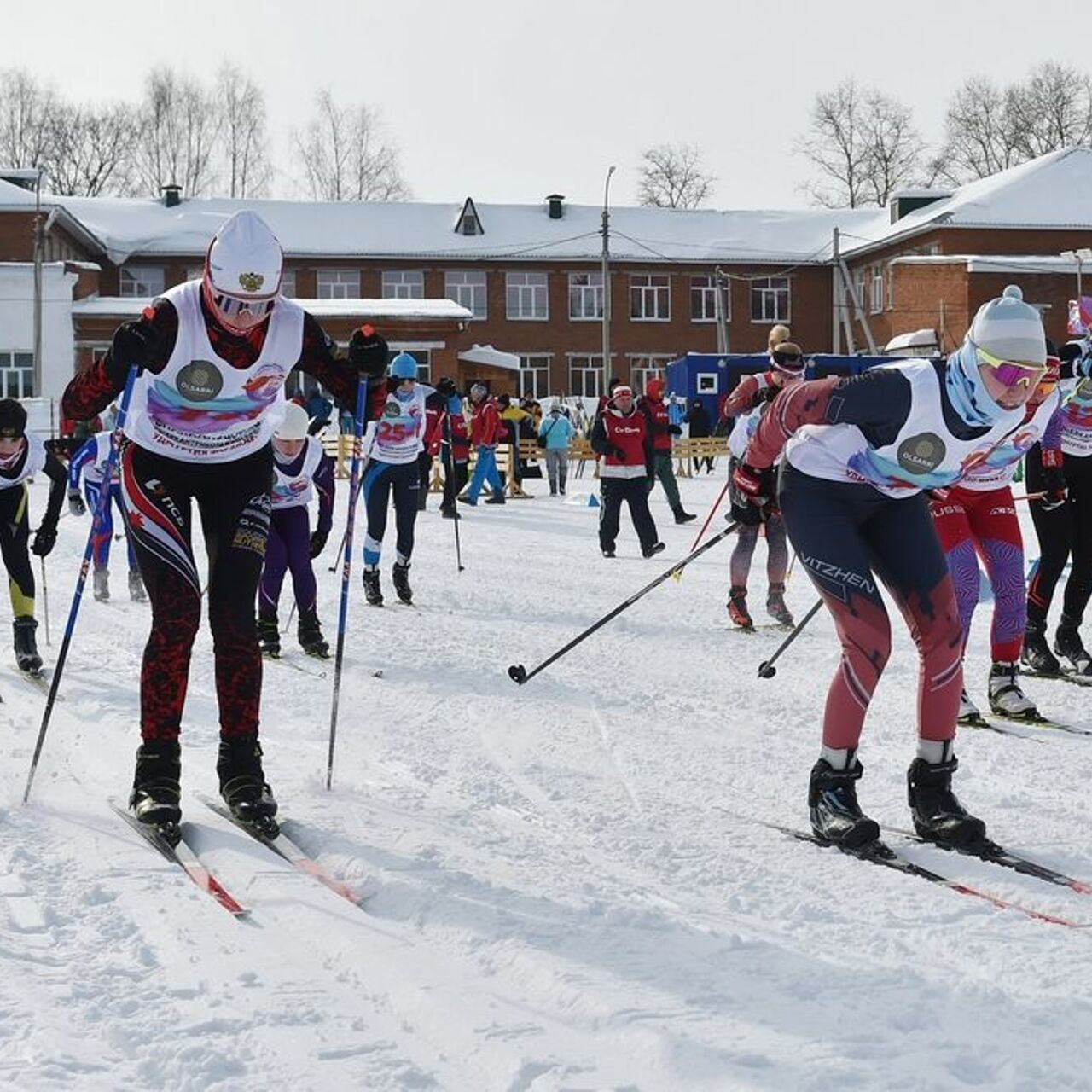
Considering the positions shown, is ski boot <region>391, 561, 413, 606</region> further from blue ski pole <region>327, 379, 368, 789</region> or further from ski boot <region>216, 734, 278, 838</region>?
ski boot <region>216, 734, 278, 838</region>

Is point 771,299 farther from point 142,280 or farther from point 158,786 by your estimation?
point 158,786

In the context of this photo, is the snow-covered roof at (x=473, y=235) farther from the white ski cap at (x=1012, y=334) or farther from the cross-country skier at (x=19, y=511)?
the white ski cap at (x=1012, y=334)

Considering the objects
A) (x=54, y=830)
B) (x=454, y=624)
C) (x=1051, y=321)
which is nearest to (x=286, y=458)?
(x=454, y=624)

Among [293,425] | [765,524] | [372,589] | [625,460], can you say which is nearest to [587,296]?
[625,460]

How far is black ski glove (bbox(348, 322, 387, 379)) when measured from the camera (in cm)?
521

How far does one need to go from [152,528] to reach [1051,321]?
149 feet

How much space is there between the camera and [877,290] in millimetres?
54188

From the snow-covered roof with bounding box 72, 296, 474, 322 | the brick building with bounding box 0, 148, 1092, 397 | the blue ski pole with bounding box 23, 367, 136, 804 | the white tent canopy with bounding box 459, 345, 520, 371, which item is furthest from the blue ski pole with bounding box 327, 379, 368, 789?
the brick building with bounding box 0, 148, 1092, 397

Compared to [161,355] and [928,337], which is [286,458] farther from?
[928,337]

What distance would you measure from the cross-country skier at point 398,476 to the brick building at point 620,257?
3883 centimetres

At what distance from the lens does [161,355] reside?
4.74m

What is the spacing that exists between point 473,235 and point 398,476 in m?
44.6

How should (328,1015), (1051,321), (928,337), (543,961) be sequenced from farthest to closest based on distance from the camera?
(1051,321) → (928,337) → (543,961) → (328,1015)

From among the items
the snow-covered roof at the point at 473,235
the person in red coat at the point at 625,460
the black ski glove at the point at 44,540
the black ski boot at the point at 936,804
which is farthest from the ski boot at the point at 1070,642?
the snow-covered roof at the point at 473,235
